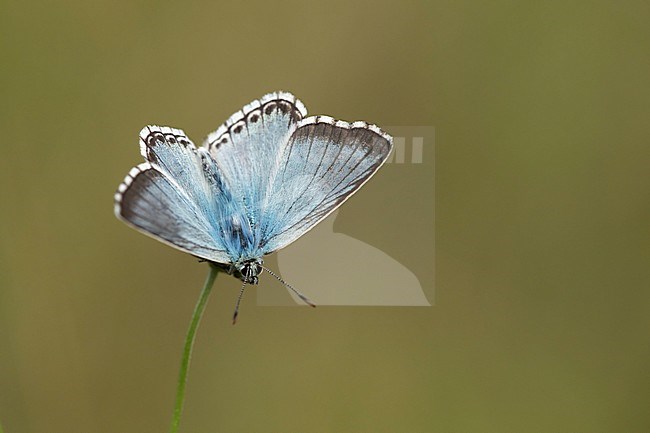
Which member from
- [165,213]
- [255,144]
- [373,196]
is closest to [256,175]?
[255,144]

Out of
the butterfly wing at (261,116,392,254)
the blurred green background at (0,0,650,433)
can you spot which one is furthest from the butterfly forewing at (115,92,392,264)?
the blurred green background at (0,0,650,433)

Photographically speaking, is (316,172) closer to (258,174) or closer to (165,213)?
(258,174)

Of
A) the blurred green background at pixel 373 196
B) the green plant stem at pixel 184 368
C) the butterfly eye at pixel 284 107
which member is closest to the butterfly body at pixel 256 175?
the butterfly eye at pixel 284 107

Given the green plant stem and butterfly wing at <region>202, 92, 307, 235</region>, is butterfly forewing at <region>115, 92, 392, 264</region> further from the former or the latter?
the green plant stem

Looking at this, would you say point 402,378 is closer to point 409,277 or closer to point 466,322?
point 466,322

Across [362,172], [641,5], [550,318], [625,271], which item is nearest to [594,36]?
[641,5]

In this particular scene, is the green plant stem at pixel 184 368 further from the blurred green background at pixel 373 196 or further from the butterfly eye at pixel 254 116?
the blurred green background at pixel 373 196
